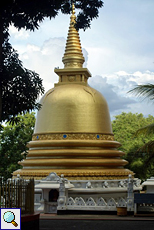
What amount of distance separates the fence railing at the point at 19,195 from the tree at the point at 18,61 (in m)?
2.06

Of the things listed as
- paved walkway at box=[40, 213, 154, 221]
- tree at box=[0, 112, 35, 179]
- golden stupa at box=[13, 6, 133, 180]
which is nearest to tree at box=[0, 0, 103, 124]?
paved walkway at box=[40, 213, 154, 221]

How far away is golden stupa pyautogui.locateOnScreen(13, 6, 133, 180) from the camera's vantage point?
2609cm

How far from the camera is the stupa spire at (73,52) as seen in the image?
29.9 meters

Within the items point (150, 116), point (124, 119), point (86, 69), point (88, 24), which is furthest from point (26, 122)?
point (88, 24)

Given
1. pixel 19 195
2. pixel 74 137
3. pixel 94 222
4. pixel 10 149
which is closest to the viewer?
pixel 19 195

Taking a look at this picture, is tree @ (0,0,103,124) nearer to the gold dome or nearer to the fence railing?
the fence railing

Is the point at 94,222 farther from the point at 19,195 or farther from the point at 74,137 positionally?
the point at 74,137

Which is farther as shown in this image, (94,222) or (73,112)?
(73,112)

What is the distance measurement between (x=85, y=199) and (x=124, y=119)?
2778 cm

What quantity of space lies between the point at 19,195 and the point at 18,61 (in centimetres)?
392

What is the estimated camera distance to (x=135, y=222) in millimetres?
20281

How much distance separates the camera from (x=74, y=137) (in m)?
27.0

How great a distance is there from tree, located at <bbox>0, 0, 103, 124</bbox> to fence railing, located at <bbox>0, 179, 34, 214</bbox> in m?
2.06

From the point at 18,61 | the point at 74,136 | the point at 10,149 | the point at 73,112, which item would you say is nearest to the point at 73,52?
the point at 73,112
